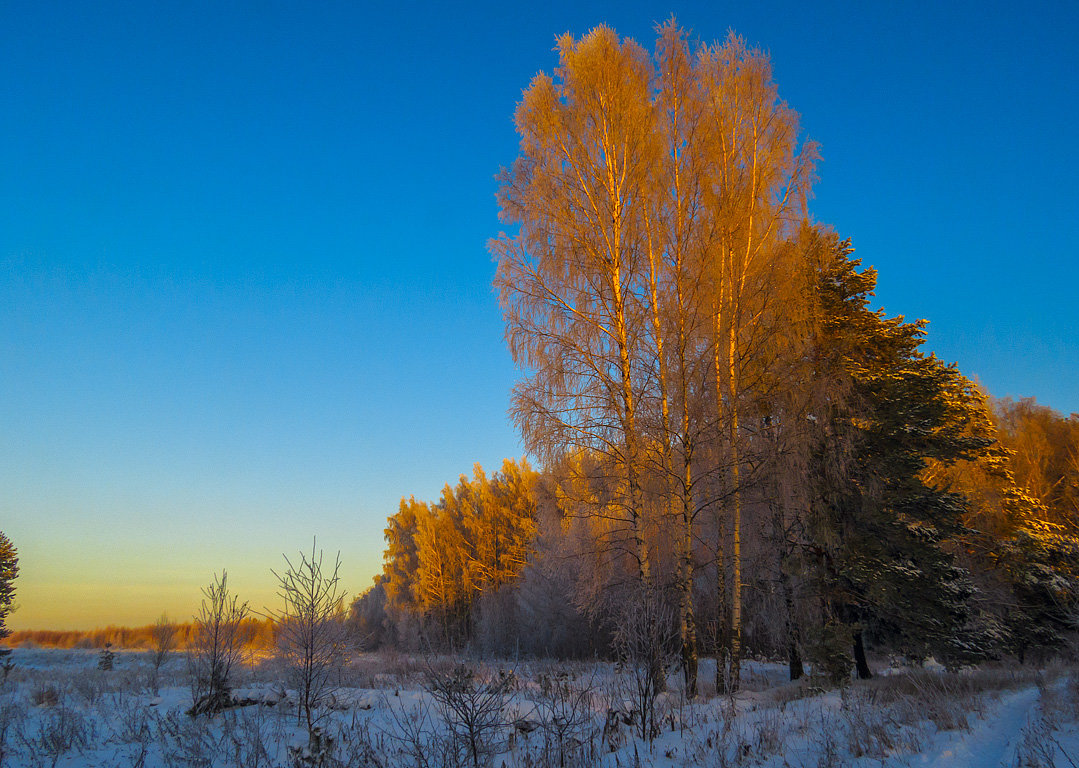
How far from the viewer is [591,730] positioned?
6.01 m

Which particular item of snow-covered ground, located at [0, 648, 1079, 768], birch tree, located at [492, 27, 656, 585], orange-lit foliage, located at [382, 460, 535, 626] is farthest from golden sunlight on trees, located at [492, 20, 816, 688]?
orange-lit foliage, located at [382, 460, 535, 626]

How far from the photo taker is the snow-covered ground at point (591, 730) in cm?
500

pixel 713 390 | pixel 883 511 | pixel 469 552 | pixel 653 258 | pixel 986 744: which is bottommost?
pixel 469 552

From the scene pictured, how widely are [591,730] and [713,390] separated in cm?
635

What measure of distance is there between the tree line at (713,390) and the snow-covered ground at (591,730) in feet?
6.25

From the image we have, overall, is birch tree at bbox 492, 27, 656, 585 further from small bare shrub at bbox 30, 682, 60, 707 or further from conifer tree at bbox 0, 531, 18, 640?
conifer tree at bbox 0, 531, 18, 640

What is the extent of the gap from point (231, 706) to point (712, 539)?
974 centimetres

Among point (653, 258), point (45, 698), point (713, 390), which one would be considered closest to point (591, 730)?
point (713, 390)

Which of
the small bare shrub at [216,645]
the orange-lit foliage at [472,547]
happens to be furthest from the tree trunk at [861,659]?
the orange-lit foliage at [472,547]

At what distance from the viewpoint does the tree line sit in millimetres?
10109

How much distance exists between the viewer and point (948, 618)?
10555 mm

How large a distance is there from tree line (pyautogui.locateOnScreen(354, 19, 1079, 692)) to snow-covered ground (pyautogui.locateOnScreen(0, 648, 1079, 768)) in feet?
6.25

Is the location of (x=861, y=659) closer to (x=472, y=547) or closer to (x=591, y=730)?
(x=591, y=730)

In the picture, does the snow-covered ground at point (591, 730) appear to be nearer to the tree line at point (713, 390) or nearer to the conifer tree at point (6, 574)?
the tree line at point (713, 390)
